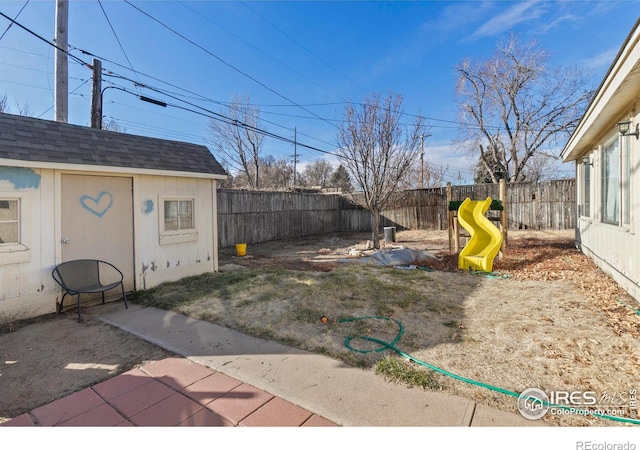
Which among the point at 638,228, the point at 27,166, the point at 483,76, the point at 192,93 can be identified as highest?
the point at 483,76

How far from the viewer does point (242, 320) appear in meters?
3.61

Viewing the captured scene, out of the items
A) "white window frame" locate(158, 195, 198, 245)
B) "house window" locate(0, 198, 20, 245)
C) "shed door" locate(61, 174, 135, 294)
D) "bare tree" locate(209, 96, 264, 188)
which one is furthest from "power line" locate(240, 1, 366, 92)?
"bare tree" locate(209, 96, 264, 188)

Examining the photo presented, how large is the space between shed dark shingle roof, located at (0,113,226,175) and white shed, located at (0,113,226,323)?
1cm

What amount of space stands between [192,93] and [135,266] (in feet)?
23.5

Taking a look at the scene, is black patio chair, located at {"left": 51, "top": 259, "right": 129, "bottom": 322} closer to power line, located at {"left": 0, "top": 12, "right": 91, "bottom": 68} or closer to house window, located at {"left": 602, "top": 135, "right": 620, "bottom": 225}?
power line, located at {"left": 0, "top": 12, "right": 91, "bottom": 68}

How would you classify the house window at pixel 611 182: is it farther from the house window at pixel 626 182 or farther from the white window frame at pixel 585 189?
the white window frame at pixel 585 189

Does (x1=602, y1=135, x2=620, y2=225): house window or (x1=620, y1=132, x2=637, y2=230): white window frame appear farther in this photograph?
(x1=602, y1=135, x2=620, y2=225): house window

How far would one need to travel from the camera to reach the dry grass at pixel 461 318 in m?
2.26

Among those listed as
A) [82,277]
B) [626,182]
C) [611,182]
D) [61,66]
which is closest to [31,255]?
[82,277]

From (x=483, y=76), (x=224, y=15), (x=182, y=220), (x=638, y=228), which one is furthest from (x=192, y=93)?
(x=483, y=76)

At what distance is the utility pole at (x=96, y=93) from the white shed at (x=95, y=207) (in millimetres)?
3441

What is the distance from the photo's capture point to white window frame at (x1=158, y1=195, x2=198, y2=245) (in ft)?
17.3

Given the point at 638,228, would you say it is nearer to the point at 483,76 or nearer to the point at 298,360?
the point at 298,360
